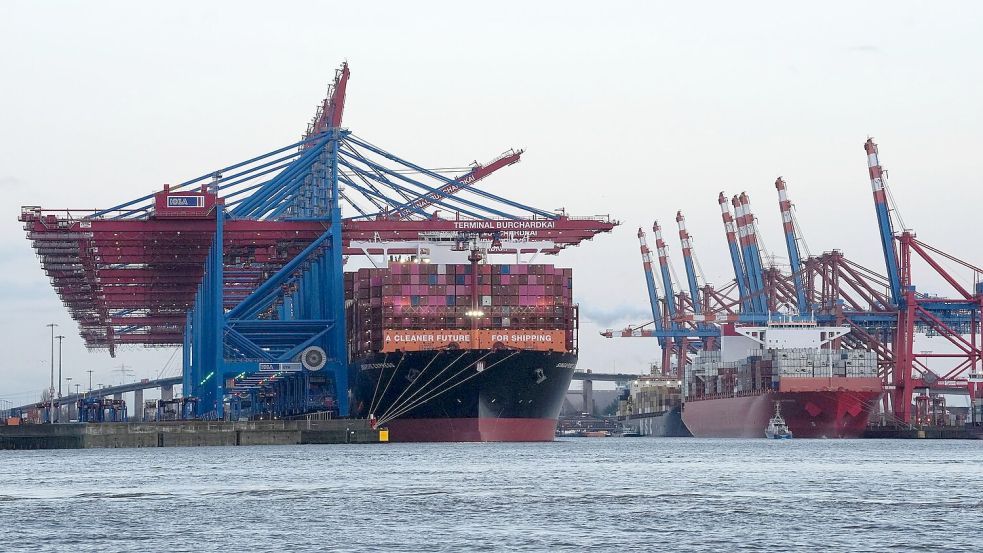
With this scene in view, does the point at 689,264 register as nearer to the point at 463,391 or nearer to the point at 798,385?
the point at 798,385

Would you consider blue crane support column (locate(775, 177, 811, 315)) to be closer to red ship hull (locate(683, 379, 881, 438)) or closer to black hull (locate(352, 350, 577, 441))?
red ship hull (locate(683, 379, 881, 438))

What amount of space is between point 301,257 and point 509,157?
15.9 metres

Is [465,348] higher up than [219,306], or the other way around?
[219,306]

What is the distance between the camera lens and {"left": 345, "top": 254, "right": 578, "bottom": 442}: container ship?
90.1m

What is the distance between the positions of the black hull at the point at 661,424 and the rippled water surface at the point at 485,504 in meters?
84.7

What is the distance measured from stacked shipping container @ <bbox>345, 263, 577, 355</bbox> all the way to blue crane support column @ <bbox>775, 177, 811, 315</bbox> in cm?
4690

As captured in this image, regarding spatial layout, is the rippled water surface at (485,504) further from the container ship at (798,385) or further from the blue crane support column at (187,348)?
the blue crane support column at (187,348)

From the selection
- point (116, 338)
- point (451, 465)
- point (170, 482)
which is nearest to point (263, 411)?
point (116, 338)

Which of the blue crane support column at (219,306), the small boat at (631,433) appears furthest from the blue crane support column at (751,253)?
the blue crane support column at (219,306)

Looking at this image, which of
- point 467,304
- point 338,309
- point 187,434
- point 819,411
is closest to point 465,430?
point 467,304

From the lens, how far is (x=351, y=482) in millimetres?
54094

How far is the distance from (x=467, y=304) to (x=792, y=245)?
2076 inches

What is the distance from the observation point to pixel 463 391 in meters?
90.3

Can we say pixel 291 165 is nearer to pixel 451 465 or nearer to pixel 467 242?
pixel 467 242
